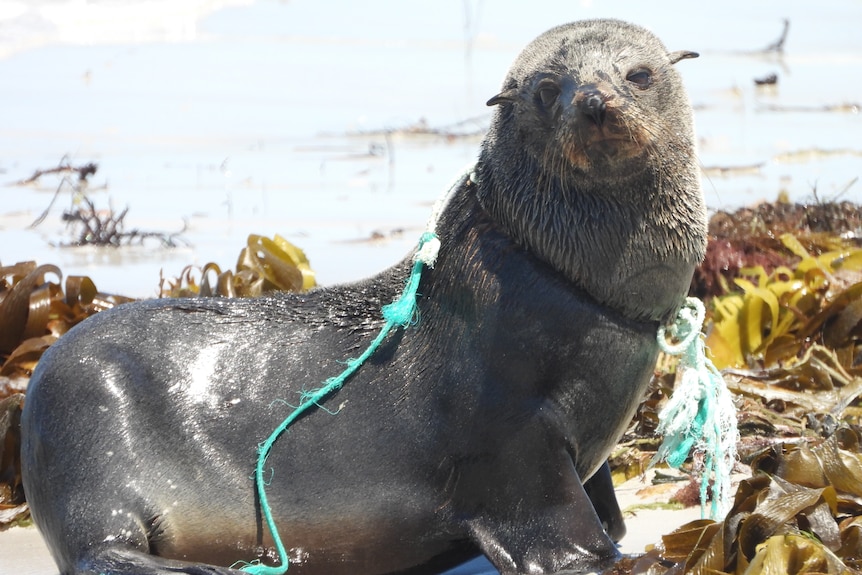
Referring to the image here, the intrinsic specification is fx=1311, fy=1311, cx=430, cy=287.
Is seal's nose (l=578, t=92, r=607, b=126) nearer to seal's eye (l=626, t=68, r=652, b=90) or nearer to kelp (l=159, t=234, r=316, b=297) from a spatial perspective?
seal's eye (l=626, t=68, r=652, b=90)

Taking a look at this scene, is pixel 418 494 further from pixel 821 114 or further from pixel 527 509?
pixel 821 114

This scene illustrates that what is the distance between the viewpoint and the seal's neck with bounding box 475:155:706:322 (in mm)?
4117

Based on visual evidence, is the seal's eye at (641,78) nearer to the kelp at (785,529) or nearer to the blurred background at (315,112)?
the kelp at (785,529)

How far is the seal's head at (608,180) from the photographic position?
13.4 ft

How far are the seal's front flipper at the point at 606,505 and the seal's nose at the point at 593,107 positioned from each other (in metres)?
1.25

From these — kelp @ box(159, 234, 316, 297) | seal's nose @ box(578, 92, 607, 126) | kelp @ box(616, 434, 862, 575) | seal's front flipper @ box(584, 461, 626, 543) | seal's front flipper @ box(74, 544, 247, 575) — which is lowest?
seal's front flipper @ box(584, 461, 626, 543)

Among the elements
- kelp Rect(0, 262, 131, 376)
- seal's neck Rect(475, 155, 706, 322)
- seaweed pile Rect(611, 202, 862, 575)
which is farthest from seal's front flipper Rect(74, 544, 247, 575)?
kelp Rect(0, 262, 131, 376)

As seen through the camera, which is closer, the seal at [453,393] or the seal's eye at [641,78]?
the seal at [453,393]

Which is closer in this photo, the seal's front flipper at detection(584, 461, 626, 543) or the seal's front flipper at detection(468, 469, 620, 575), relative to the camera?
the seal's front flipper at detection(468, 469, 620, 575)

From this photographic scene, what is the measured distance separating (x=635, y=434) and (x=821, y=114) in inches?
382

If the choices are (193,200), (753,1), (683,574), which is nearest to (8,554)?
(683,574)

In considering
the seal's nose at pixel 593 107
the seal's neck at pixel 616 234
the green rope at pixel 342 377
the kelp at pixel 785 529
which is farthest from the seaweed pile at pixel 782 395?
the seal's nose at pixel 593 107

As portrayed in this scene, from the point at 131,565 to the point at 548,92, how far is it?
1.93m

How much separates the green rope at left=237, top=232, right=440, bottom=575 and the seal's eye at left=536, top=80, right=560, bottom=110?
56 cm
